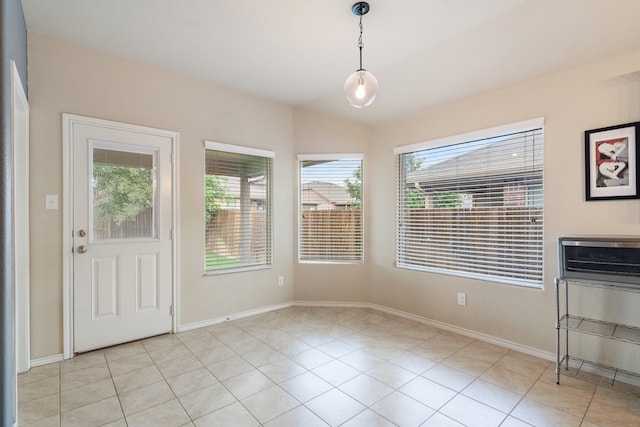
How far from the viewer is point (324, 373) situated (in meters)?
2.46

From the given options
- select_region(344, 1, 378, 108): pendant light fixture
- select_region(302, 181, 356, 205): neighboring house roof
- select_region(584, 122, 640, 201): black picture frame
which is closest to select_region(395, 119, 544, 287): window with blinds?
select_region(584, 122, 640, 201): black picture frame

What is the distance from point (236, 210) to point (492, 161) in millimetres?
2906

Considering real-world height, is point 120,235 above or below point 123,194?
below

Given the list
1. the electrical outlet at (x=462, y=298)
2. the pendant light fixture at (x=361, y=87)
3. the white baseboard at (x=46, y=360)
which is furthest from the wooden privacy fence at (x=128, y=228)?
the electrical outlet at (x=462, y=298)

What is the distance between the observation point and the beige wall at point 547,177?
2.38 meters

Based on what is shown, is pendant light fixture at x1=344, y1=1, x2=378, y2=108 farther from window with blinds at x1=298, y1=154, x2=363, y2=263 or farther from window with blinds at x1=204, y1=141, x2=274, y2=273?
window with blinds at x1=298, y1=154, x2=363, y2=263

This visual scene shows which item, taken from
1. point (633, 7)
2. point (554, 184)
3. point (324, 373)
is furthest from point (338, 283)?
point (633, 7)

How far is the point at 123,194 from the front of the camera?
9.85ft

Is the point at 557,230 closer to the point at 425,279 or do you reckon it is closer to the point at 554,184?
the point at 554,184

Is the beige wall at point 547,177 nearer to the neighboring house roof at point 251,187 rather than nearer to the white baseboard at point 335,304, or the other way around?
the white baseboard at point 335,304

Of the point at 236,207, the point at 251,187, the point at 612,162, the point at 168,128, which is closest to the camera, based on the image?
the point at 612,162

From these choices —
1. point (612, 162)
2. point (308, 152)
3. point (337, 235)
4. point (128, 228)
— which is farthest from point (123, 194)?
point (612, 162)

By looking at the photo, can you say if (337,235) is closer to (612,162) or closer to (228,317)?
(228,317)

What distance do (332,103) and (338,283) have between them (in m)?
2.36
